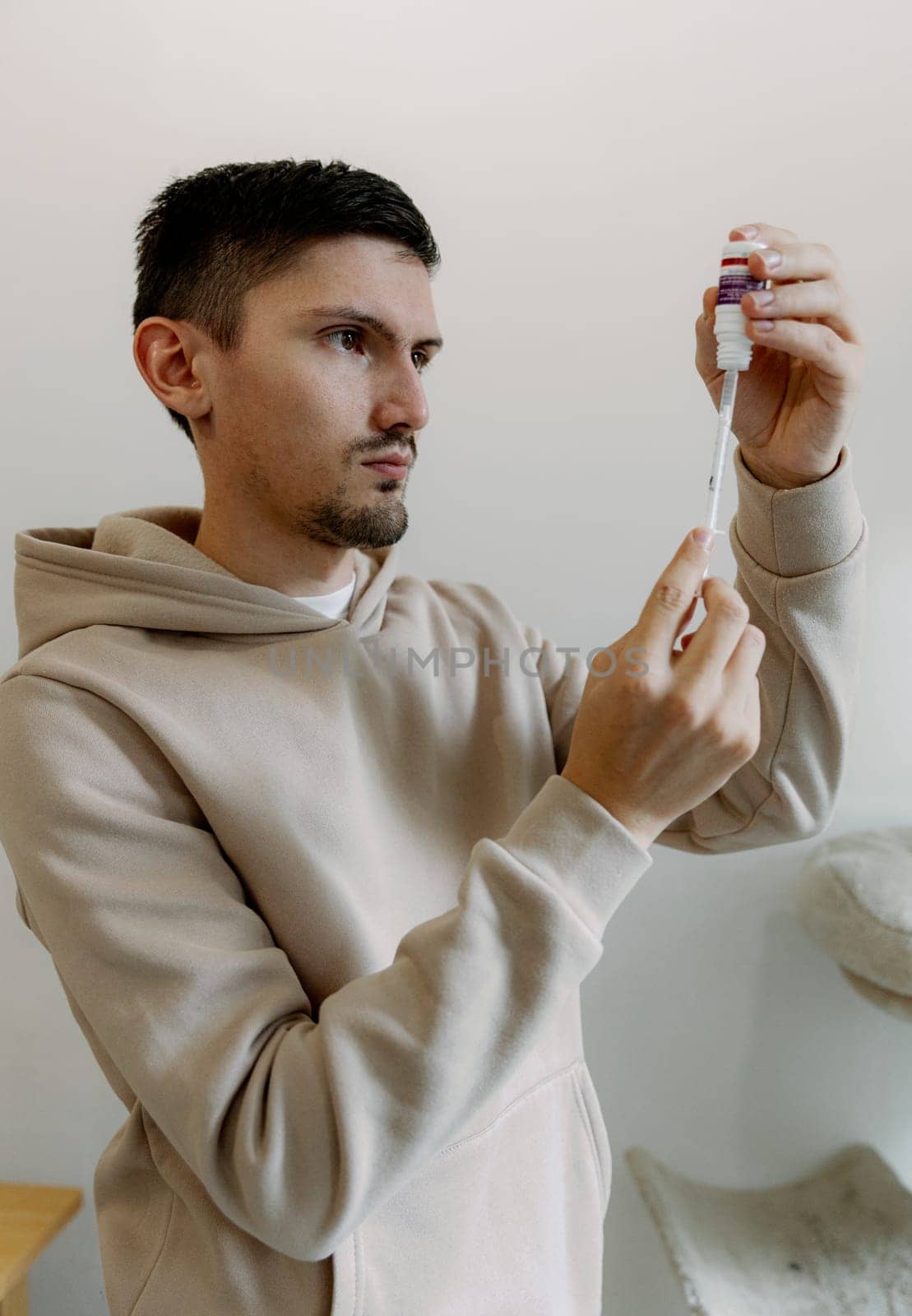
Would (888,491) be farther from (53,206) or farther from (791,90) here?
(53,206)

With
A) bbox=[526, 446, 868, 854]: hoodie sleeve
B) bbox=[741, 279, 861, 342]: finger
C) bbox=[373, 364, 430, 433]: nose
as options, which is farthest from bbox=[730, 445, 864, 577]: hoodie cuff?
bbox=[373, 364, 430, 433]: nose

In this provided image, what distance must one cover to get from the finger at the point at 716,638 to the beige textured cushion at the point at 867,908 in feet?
2.27

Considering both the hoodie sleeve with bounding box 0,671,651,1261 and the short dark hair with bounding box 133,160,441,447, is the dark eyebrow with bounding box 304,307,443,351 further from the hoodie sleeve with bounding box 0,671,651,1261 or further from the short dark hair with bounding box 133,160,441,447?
the hoodie sleeve with bounding box 0,671,651,1261

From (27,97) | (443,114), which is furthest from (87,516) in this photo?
(443,114)

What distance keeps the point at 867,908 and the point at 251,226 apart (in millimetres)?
1023

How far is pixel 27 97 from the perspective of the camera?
1.58m

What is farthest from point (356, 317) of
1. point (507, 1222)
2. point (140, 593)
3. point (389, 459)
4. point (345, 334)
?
point (507, 1222)

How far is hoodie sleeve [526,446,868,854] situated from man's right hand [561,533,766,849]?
15 centimetres

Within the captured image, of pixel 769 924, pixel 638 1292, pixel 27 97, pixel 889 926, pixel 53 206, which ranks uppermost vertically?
pixel 27 97

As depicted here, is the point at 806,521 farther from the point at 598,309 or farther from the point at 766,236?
the point at 598,309

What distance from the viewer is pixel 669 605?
0.77 m

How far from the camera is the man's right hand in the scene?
29.5 inches

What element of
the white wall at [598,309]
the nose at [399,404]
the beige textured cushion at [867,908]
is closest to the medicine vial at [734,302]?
the nose at [399,404]

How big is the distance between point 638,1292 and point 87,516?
138 centimetres
